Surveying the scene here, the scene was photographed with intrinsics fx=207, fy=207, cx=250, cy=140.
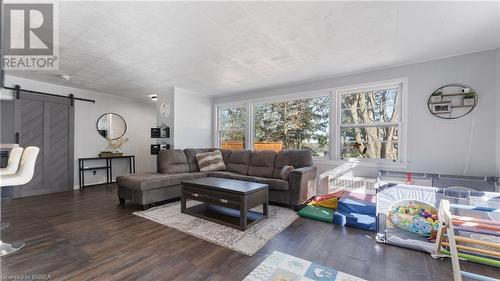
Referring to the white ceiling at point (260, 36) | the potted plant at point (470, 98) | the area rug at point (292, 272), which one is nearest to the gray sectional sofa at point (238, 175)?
the area rug at point (292, 272)

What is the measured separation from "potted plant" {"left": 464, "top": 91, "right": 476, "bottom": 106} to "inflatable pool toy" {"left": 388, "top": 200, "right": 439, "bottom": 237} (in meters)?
1.78

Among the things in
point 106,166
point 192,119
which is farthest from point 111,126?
point 192,119

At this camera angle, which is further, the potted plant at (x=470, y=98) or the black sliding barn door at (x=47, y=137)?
the black sliding barn door at (x=47, y=137)

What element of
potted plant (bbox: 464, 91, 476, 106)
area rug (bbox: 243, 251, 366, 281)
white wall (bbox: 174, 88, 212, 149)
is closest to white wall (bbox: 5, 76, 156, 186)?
white wall (bbox: 174, 88, 212, 149)

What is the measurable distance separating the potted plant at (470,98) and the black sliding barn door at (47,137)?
293 inches

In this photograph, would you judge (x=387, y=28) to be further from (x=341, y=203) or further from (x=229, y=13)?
(x=341, y=203)

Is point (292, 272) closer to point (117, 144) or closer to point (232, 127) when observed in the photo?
point (232, 127)

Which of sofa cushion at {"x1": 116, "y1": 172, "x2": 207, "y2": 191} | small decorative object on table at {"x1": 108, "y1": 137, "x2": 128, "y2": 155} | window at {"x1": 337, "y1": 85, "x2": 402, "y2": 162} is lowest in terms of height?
sofa cushion at {"x1": 116, "y1": 172, "x2": 207, "y2": 191}

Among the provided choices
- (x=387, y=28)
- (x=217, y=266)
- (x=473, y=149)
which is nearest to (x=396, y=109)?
(x=473, y=149)

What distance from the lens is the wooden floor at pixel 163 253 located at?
1.73 metres

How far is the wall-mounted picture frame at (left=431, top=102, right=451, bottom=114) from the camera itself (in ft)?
9.93

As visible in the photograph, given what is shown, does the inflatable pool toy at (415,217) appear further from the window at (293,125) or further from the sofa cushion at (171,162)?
the sofa cushion at (171,162)

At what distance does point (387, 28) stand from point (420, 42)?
725 mm

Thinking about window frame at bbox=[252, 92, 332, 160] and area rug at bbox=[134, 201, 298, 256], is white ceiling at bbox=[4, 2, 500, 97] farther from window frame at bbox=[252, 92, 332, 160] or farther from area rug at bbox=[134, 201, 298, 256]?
area rug at bbox=[134, 201, 298, 256]
